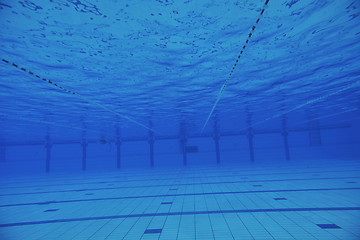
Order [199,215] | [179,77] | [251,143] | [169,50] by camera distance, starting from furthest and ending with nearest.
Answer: [251,143] < [179,77] < [199,215] < [169,50]

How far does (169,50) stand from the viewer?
4.85 meters

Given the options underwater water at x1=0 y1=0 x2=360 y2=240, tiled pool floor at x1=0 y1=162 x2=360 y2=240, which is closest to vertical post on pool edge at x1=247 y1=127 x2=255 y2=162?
Result: underwater water at x1=0 y1=0 x2=360 y2=240

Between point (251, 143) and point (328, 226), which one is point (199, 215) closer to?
point (328, 226)

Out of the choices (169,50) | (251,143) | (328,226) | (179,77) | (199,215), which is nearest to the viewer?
(328,226)

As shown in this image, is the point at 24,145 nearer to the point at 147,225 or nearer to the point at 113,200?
the point at 113,200

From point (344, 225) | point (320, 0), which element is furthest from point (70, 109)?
point (344, 225)

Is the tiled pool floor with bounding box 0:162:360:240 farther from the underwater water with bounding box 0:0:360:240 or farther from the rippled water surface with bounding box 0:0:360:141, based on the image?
the rippled water surface with bounding box 0:0:360:141

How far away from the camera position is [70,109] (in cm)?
1000

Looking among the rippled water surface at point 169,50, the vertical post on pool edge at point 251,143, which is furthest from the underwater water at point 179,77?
the vertical post on pool edge at point 251,143

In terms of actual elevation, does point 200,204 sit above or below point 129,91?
below

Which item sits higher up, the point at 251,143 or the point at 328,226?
the point at 251,143

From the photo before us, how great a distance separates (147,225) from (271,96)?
329 inches

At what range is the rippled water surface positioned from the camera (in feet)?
11.6

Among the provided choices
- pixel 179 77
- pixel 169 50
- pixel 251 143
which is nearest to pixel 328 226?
pixel 169 50
